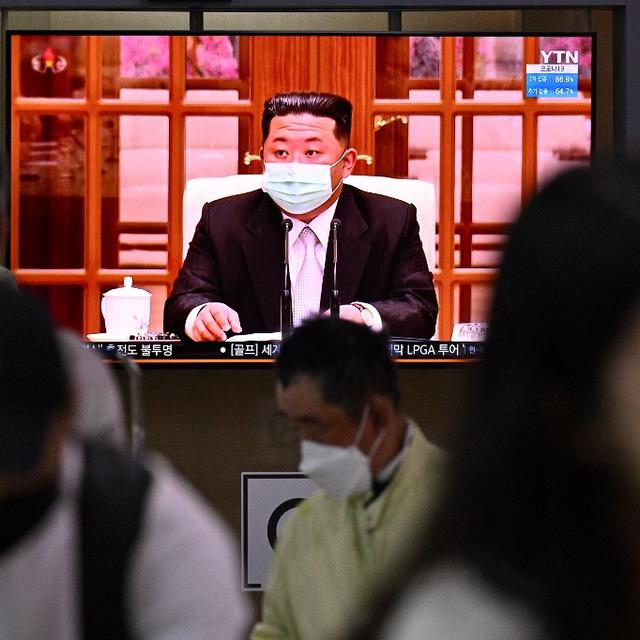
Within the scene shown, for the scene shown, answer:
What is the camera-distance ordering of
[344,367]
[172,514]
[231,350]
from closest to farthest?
1. [172,514]
2. [344,367]
3. [231,350]

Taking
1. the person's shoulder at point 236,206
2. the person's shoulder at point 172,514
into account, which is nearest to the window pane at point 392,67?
the person's shoulder at point 236,206

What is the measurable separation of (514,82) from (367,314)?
1.05 meters

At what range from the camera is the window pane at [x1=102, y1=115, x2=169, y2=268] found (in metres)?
5.48

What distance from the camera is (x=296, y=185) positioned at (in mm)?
5504

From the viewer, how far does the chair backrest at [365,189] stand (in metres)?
5.51

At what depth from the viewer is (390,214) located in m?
5.53

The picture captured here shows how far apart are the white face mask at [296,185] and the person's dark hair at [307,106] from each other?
0.13m

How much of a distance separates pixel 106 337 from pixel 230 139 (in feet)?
2.91

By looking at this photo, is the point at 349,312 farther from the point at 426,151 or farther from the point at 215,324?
the point at 426,151

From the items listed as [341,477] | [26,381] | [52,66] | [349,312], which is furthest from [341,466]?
[52,66]

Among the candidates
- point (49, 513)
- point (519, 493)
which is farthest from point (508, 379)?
point (49, 513)

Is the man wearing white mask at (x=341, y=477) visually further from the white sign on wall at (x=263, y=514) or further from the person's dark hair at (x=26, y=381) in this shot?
the white sign on wall at (x=263, y=514)

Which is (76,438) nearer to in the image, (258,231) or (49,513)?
(49,513)

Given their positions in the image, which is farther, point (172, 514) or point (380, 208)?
point (380, 208)
